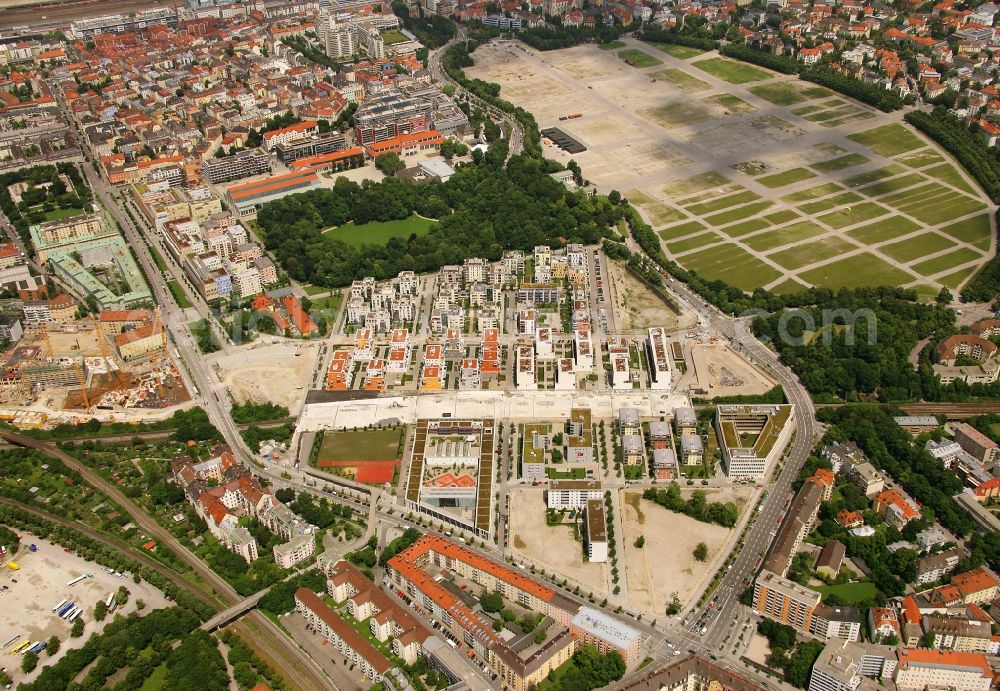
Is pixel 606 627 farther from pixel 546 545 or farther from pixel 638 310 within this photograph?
pixel 638 310

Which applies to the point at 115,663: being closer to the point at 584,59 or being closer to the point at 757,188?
the point at 757,188

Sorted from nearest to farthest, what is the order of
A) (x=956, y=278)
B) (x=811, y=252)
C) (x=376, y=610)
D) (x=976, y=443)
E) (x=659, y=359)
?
(x=376, y=610)
(x=976, y=443)
(x=659, y=359)
(x=956, y=278)
(x=811, y=252)

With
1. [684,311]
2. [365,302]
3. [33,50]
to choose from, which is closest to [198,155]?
[365,302]

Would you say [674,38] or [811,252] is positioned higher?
[811,252]

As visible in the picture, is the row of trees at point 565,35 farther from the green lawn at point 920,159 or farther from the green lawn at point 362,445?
the green lawn at point 362,445

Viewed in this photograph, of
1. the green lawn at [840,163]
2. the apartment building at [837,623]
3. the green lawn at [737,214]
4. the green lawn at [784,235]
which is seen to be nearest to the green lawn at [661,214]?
the green lawn at [737,214]

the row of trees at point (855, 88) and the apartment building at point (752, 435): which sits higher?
the apartment building at point (752, 435)

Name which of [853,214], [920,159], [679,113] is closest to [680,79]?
[679,113]
